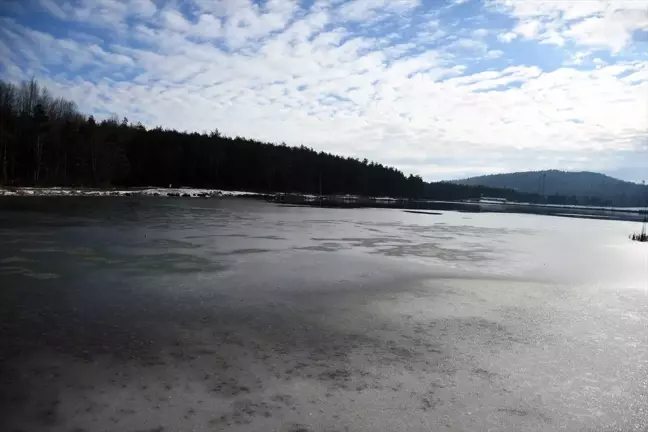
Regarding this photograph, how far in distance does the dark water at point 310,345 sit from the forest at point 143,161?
4650 centimetres

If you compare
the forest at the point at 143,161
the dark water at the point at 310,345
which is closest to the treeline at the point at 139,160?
the forest at the point at 143,161

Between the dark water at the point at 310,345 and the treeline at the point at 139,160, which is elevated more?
the treeline at the point at 139,160

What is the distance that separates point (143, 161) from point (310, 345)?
7960 centimetres

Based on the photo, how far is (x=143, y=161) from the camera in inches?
3024

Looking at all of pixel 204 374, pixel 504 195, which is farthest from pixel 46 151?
pixel 504 195

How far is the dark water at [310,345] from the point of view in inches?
144

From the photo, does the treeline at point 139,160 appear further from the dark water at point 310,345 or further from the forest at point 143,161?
the dark water at point 310,345

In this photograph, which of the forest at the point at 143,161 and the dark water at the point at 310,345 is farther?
the forest at the point at 143,161

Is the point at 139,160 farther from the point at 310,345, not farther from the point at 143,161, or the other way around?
the point at 310,345

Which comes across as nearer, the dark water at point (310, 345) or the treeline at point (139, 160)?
the dark water at point (310, 345)

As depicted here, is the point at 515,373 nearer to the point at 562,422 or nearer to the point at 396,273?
the point at 562,422

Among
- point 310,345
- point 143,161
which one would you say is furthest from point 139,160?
point 310,345

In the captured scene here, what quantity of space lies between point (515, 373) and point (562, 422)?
98 cm

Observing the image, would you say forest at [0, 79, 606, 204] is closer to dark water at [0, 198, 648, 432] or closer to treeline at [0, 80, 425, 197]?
treeline at [0, 80, 425, 197]
